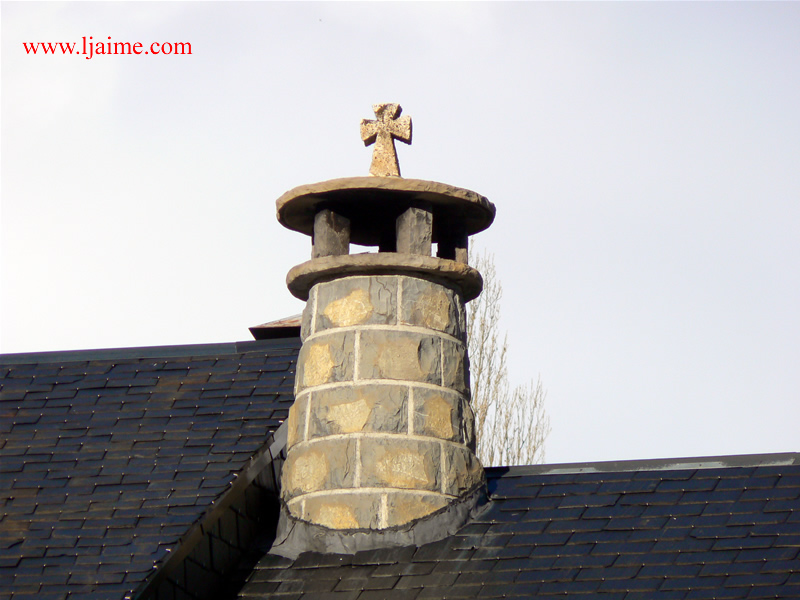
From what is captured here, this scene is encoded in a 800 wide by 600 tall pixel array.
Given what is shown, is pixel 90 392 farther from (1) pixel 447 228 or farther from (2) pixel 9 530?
(1) pixel 447 228

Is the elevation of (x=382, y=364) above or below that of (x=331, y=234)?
below

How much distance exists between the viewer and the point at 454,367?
7.64 metres

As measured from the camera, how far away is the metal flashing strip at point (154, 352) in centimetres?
878

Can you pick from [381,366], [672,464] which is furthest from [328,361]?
[672,464]

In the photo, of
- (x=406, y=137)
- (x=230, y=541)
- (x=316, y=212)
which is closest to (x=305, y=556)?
(x=230, y=541)

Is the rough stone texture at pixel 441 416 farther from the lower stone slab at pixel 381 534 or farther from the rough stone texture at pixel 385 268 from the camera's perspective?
the rough stone texture at pixel 385 268

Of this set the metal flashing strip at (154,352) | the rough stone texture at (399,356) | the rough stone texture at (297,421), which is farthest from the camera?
the metal flashing strip at (154,352)

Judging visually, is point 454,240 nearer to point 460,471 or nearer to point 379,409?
point 379,409

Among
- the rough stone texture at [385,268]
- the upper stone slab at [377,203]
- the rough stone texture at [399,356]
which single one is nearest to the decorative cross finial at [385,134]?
the upper stone slab at [377,203]

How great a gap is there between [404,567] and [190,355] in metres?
2.74

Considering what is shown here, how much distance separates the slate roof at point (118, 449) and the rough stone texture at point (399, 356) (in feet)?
2.70

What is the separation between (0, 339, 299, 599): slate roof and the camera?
6.54 meters

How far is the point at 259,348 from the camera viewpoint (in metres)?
8.87

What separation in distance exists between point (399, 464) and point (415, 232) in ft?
5.02
